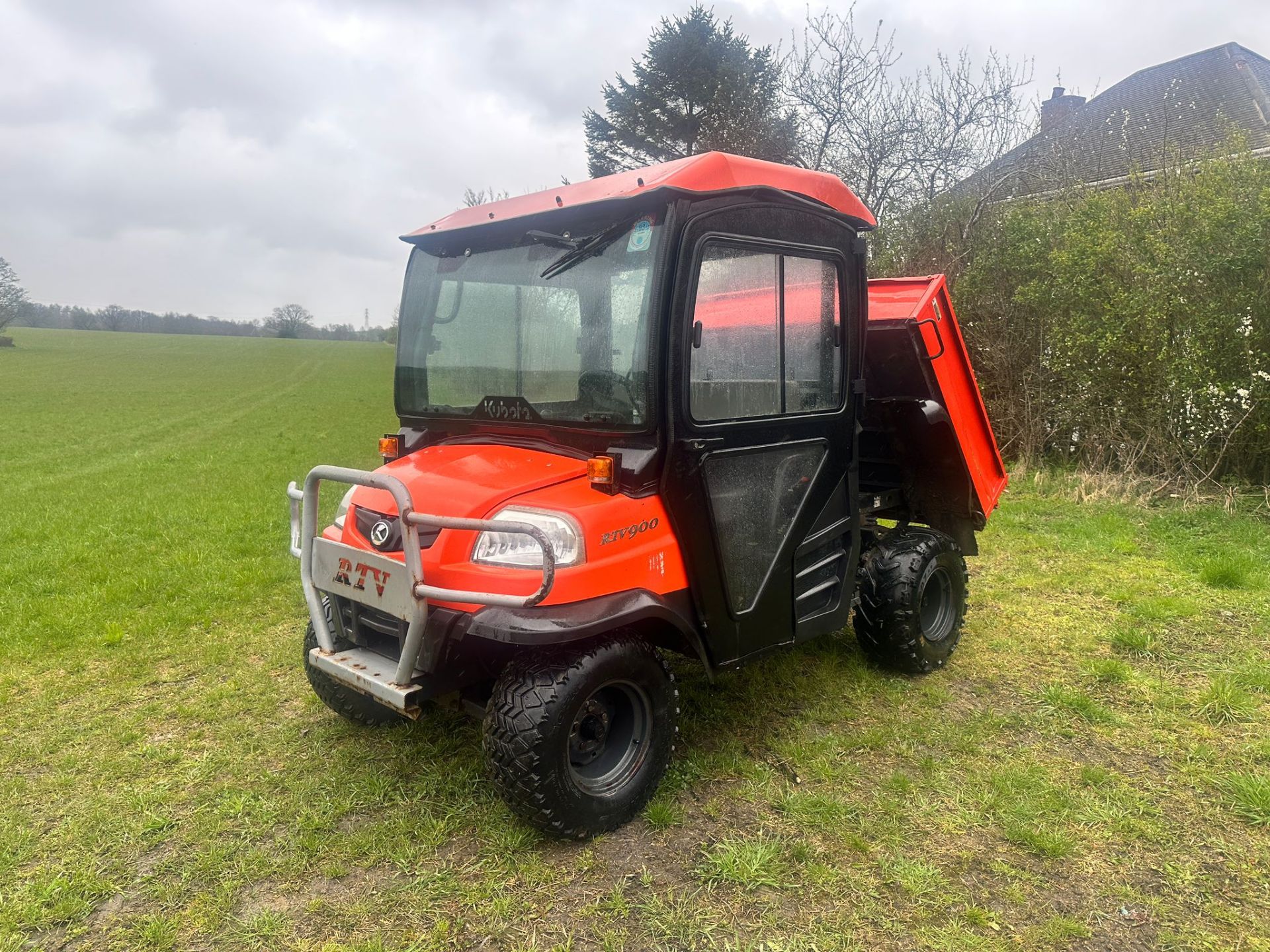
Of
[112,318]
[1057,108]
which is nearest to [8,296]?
[112,318]

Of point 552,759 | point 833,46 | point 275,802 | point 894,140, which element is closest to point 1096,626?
point 552,759

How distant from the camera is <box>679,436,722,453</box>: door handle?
2887mm

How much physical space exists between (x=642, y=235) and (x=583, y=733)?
6.01ft

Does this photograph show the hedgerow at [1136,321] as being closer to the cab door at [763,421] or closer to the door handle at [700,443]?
the cab door at [763,421]

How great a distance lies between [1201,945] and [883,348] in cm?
268

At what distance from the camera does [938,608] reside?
14.8ft

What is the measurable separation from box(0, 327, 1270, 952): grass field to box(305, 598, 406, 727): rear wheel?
3.2 inches

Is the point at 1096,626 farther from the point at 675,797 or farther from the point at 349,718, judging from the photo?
the point at 349,718

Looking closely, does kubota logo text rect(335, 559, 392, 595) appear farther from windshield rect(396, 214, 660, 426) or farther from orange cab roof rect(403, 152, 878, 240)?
orange cab roof rect(403, 152, 878, 240)

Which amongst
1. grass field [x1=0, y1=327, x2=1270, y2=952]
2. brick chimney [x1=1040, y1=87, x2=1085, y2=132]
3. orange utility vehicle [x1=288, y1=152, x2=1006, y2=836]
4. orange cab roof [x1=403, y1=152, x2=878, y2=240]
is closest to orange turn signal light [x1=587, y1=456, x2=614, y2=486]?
orange utility vehicle [x1=288, y1=152, x2=1006, y2=836]

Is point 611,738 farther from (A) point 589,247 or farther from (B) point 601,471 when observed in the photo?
(A) point 589,247

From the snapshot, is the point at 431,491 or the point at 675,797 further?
the point at 675,797

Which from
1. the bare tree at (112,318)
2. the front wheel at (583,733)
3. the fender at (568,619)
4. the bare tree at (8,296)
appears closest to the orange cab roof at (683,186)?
the fender at (568,619)

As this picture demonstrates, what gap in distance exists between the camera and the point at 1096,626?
494 centimetres
